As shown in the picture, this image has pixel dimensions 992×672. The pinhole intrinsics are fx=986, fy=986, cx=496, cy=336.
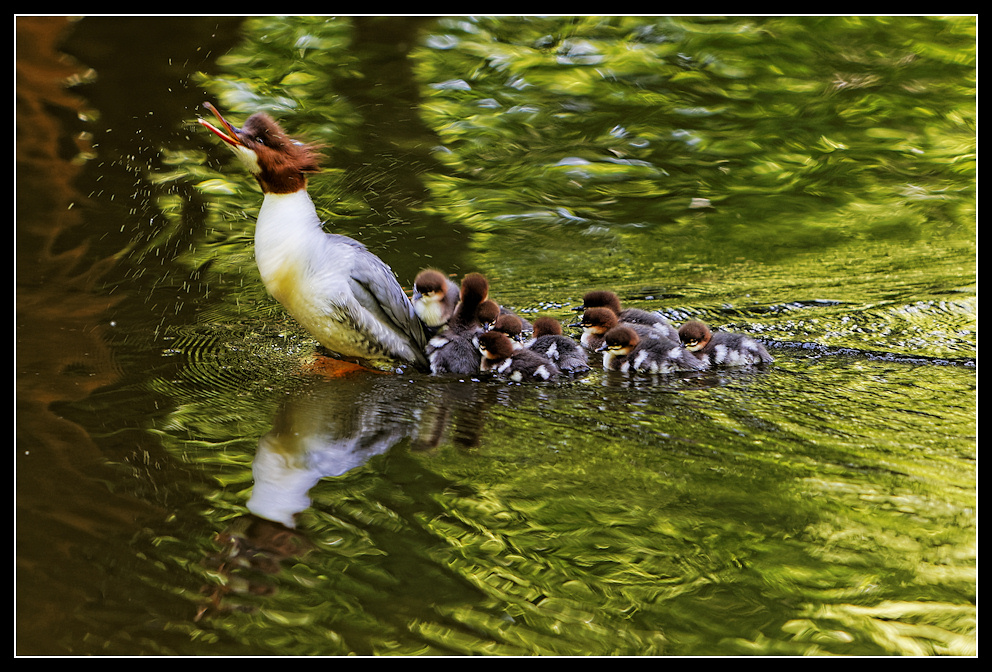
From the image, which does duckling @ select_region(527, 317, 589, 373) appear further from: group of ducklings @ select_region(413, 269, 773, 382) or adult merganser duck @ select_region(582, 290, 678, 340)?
adult merganser duck @ select_region(582, 290, 678, 340)

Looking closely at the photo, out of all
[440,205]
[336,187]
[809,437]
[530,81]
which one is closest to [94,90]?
[336,187]

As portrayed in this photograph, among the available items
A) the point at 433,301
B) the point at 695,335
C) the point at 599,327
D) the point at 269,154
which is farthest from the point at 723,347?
the point at 269,154

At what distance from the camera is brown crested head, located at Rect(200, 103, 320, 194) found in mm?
3711

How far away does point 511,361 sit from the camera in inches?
150

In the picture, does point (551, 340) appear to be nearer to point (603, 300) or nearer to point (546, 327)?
point (546, 327)

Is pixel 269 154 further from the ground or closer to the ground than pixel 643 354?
further from the ground

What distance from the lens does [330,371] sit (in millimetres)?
3910

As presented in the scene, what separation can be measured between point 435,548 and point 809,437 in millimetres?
1310

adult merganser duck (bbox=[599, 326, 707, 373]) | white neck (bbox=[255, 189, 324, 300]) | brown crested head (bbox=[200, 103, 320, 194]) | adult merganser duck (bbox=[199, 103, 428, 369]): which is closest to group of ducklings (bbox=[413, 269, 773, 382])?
adult merganser duck (bbox=[599, 326, 707, 373])

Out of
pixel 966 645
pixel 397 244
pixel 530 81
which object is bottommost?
pixel 966 645

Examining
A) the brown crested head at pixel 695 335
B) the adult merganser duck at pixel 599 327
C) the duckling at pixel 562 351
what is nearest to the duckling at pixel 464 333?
the duckling at pixel 562 351

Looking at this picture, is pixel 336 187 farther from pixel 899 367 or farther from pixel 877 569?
pixel 877 569

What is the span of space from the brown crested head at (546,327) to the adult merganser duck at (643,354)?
0.85 feet

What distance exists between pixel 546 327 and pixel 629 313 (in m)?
0.41
